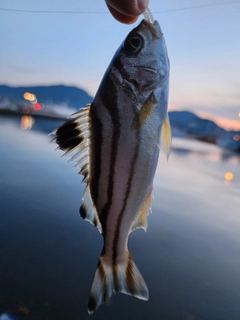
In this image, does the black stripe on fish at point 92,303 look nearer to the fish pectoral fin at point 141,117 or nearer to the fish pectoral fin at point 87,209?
the fish pectoral fin at point 87,209

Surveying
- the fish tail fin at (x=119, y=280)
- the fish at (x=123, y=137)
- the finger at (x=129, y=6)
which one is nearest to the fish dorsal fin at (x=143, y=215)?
the fish at (x=123, y=137)

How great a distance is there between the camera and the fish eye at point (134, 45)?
1061mm

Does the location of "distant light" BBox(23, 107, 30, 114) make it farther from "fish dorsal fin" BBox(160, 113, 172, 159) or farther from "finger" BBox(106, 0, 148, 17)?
"fish dorsal fin" BBox(160, 113, 172, 159)

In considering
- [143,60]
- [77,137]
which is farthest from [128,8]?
[77,137]

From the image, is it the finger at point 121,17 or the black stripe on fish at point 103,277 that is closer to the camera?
the black stripe on fish at point 103,277

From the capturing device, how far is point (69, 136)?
1056mm

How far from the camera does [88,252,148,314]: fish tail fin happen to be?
3.63 ft

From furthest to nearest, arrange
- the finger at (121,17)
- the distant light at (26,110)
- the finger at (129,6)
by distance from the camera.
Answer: the distant light at (26,110) → the finger at (121,17) → the finger at (129,6)

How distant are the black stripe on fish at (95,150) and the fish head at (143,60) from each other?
17 centimetres

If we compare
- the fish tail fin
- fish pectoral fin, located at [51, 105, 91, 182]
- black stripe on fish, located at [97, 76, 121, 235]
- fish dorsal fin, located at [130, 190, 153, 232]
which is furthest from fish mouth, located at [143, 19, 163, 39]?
the fish tail fin

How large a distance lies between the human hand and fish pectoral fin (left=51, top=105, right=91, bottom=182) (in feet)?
1.45

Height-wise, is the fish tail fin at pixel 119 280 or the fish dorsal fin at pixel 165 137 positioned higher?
the fish dorsal fin at pixel 165 137

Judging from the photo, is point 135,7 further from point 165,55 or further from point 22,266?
point 22,266

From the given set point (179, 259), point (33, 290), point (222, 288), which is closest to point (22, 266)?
point (33, 290)
